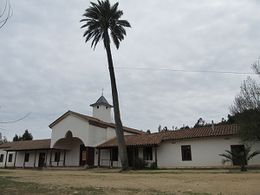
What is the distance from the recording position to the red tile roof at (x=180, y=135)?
28.7 m

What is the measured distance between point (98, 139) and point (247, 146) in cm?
1767

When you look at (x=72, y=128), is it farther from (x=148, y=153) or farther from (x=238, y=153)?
(x=238, y=153)

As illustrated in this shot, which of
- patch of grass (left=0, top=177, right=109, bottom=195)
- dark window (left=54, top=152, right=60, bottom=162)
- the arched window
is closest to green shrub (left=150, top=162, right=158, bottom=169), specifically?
the arched window

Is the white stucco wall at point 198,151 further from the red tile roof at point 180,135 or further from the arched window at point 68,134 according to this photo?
the arched window at point 68,134

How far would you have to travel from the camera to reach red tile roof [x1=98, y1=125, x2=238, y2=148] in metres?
28.7

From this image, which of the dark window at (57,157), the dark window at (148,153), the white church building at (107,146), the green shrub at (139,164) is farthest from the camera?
the dark window at (57,157)

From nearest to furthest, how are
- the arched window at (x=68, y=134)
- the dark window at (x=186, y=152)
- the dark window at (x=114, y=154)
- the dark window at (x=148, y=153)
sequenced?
1. the dark window at (x=186, y=152)
2. the dark window at (x=148, y=153)
3. the dark window at (x=114, y=154)
4. the arched window at (x=68, y=134)

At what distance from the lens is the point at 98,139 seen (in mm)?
36875

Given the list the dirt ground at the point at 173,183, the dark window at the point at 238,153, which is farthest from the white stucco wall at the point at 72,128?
the dirt ground at the point at 173,183

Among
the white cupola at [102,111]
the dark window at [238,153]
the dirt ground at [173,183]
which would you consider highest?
the white cupola at [102,111]

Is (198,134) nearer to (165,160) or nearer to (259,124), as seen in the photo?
(165,160)

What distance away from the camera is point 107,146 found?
3422cm

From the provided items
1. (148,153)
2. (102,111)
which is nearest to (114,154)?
(148,153)

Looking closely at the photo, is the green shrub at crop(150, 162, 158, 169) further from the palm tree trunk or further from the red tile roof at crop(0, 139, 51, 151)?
the red tile roof at crop(0, 139, 51, 151)
